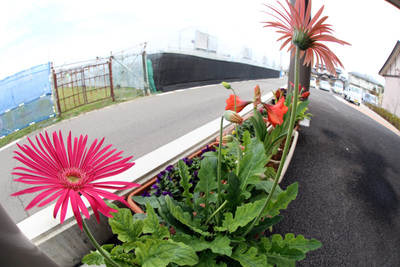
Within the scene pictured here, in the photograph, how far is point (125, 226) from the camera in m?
0.62

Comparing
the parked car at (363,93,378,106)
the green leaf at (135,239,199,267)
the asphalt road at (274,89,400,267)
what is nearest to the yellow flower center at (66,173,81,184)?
the green leaf at (135,239,199,267)

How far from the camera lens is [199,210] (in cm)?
83

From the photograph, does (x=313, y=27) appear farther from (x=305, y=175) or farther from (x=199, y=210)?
(x=305, y=175)

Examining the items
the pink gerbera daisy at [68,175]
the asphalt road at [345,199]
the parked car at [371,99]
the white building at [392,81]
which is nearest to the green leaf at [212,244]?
the pink gerbera daisy at [68,175]

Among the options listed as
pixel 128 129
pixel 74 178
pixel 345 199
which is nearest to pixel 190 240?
pixel 74 178

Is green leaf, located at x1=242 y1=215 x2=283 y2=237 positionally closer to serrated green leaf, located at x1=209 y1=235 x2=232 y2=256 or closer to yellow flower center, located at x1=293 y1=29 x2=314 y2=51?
serrated green leaf, located at x1=209 y1=235 x2=232 y2=256

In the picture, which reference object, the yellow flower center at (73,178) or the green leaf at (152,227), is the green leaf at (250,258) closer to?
the green leaf at (152,227)

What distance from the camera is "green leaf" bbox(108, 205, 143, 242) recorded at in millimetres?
620

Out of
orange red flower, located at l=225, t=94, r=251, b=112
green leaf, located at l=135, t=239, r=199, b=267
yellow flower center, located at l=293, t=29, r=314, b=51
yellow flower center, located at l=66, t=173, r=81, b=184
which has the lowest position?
green leaf, located at l=135, t=239, r=199, b=267

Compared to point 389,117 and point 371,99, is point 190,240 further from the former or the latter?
point 371,99

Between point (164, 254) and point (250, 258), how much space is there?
0.26m

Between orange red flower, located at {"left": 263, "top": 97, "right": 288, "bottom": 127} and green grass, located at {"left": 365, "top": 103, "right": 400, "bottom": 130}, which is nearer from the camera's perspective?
orange red flower, located at {"left": 263, "top": 97, "right": 288, "bottom": 127}

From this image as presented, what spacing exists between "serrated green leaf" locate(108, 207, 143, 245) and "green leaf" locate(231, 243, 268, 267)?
294 millimetres

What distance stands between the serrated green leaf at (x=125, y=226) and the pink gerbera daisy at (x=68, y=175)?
29 centimetres
